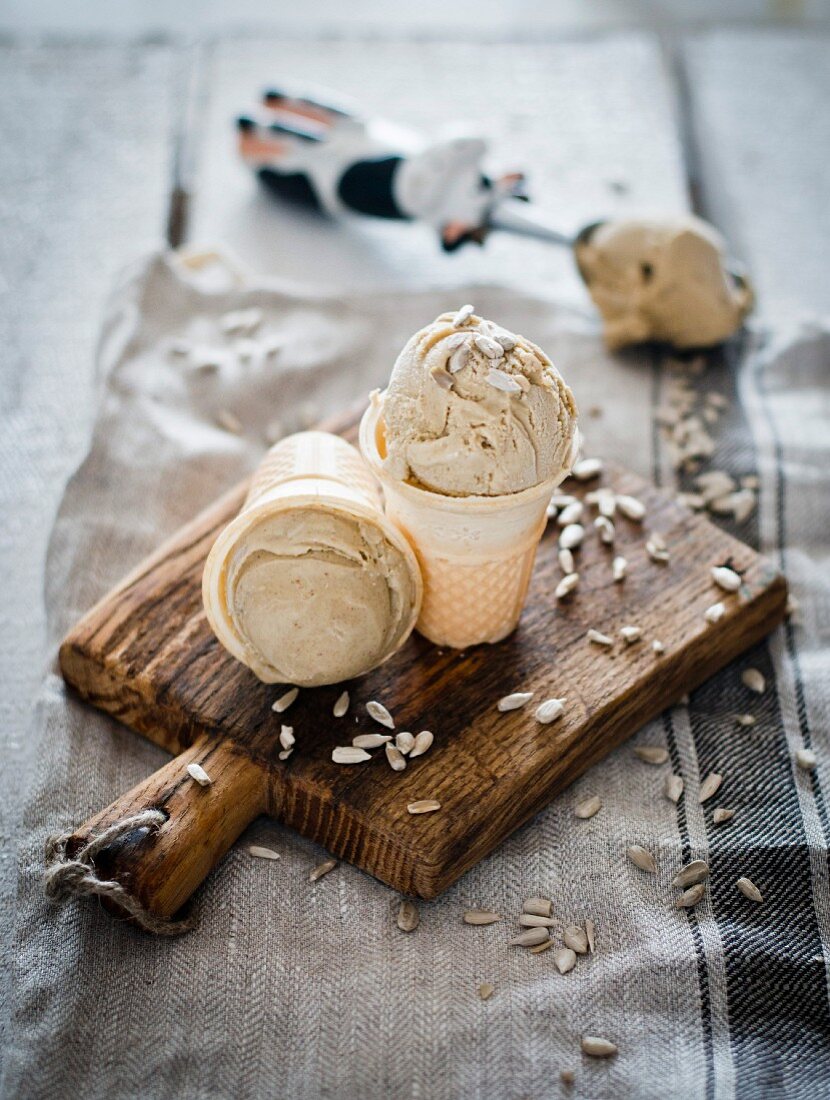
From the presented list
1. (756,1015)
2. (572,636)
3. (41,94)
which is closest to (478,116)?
(41,94)

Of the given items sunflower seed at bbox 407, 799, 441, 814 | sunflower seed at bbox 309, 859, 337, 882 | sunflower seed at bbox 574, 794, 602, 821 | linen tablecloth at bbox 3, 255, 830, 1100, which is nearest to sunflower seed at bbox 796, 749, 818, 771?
linen tablecloth at bbox 3, 255, 830, 1100

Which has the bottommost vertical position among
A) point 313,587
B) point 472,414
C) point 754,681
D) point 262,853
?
point 262,853

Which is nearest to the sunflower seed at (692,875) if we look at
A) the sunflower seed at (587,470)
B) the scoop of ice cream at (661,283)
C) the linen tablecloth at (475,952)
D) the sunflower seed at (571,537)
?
the linen tablecloth at (475,952)

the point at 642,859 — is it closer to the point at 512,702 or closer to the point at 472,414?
the point at 512,702

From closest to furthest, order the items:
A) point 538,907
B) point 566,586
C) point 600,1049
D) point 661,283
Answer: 1. point 600,1049
2. point 538,907
3. point 566,586
4. point 661,283

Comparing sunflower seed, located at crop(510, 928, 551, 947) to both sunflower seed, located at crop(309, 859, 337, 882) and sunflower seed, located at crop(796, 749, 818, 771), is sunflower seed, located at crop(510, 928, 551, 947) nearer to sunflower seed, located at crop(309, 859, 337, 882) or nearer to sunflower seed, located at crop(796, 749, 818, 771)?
sunflower seed, located at crop(309, 859, 337, 882)

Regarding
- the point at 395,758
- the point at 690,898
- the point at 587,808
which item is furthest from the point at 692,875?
the point at 395,758
